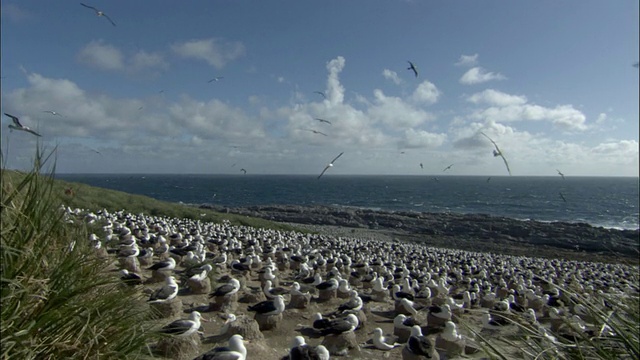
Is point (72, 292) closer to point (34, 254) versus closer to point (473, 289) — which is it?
point (34, 254)

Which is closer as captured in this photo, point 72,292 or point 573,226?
point 72,292

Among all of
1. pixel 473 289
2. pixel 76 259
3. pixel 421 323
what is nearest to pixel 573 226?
pixel 473 289

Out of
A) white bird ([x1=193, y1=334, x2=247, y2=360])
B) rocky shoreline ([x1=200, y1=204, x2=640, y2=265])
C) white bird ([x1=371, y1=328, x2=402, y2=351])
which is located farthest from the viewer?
rocky shoreline ([x1=200, y1=204, x2=640, y2=265])

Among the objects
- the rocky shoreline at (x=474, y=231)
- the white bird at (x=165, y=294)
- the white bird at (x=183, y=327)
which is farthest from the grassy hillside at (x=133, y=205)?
the white bird at (x=183, y=327)

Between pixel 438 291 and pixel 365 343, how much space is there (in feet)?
25.3

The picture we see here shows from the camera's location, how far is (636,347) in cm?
318

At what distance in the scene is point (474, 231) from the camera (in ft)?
166

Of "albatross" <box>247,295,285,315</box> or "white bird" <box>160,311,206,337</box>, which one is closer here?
"white bird" <box>160,311,206,337</box>

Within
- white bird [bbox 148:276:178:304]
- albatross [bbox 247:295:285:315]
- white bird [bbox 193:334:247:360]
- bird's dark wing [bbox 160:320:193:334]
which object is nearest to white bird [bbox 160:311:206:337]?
bird's dark wing [bbox 160:320:193:334]

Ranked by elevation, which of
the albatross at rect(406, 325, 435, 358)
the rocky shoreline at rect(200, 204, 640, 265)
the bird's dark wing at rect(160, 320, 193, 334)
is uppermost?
the bird's dark wing at rect(160, 320, 193, 334)

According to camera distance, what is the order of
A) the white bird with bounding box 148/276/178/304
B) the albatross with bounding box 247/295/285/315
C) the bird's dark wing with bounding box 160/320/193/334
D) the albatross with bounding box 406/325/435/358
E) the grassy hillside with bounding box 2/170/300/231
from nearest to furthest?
the bird's dark wing with bounding box 160/320/193/334
the albatross with bounding box 406/325/435/358
the white bird with bounding box 148/276/178/304
the albatross with bounding box 247/295/285/315
the grassy hillside with bounding box 2/170/300/231

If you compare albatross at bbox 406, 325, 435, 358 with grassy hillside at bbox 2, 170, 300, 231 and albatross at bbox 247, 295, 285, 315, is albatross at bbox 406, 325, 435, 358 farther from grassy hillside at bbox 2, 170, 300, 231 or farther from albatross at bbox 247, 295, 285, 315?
grassy hillside at bbox 2, 170, 300, 231

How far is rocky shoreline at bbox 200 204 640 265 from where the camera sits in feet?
140

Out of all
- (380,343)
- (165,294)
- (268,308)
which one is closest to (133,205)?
(165,294)
